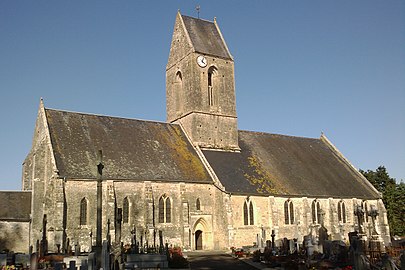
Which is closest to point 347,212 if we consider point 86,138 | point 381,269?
point 86,138

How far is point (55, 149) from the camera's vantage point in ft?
108

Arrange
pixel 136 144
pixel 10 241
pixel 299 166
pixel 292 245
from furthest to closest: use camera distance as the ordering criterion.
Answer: pixel 299 166, pixel 136 144, pixel 10 241, pixel 292 245

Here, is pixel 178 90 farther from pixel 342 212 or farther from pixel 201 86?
pixel 342 212

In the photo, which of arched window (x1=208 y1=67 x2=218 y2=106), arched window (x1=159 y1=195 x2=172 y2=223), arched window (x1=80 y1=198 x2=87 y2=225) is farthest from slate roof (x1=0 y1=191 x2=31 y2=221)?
arched window (x1=208 y1=67 x2=218 y2=106)

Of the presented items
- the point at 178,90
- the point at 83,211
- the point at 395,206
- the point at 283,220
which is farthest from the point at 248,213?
the point at 395,206

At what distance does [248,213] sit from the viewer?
37.7 meters

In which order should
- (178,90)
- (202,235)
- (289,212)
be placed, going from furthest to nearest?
(178,90)
(289,212)
(202,235)

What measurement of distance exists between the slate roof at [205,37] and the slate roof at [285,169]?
28.0ft

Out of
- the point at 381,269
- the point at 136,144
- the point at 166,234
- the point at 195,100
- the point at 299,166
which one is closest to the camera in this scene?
the point at 381,269

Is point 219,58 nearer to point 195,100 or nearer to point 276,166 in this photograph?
point 195,100

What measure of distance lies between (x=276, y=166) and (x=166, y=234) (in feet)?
46.1

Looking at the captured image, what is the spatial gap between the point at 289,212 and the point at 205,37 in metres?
18.4

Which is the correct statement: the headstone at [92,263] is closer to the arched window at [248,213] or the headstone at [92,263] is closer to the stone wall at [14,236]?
the stone wall at [14,236]

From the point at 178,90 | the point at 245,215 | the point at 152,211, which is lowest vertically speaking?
the point at 245,215
